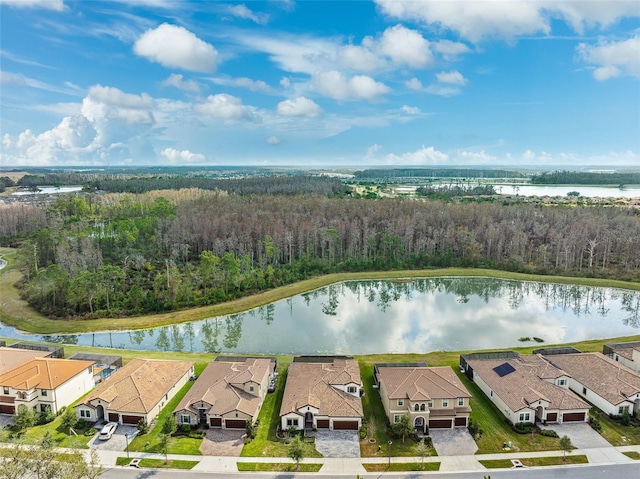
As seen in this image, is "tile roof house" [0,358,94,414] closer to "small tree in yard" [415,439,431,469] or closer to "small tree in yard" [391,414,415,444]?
"small tree in yard" [391,414,415,444]

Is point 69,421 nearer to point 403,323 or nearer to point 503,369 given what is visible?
point 503,369

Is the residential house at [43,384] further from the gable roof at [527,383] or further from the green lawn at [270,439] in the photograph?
the gable roof at [527,383]

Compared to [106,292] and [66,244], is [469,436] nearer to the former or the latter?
[106,292]

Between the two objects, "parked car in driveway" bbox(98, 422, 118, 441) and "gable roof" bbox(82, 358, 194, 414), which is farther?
"gable roof" bbox(82, 358, 194, 414)

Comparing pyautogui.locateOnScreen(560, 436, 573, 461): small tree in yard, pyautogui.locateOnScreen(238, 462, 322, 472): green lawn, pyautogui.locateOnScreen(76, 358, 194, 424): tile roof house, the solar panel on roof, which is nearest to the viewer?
pyautogui.locateOnScreen(238, 462, 322, 472): green lawn

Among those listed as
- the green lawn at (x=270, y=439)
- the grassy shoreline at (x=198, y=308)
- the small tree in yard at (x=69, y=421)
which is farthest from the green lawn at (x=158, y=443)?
the grassy shoreline at (x=198, y=308)

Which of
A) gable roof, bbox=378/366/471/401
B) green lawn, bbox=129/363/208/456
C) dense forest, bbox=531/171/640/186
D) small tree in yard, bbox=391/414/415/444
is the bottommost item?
green lawn, bbox=129/363/208/456

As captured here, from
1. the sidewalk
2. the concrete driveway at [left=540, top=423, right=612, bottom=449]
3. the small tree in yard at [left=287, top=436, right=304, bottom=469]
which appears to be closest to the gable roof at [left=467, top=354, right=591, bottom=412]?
the concrete driveway at [left=540, top=423, right=612, bottom=449]

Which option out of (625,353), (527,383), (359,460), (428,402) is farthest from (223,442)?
(625,353)
